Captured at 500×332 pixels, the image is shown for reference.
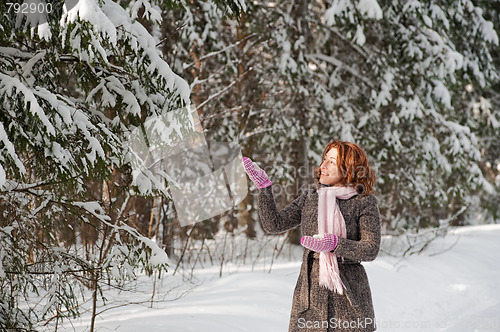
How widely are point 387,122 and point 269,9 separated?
135 inches

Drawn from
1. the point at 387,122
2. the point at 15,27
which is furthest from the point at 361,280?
the point at 387,122

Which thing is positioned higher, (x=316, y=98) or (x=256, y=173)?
(x=316, y=98)

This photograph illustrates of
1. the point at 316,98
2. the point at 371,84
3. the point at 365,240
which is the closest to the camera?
the point at 365,240

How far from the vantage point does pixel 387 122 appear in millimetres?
10234

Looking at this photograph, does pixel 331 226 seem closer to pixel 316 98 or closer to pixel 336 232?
pixel 336 232

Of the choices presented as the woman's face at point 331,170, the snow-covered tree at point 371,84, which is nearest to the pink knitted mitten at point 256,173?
the woman's face at point 331,170

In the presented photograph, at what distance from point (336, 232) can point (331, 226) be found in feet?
0.15

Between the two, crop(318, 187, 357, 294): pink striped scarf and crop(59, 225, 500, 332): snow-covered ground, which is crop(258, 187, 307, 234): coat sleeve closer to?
crop(318, 187, 357, 294): pink striped scarf

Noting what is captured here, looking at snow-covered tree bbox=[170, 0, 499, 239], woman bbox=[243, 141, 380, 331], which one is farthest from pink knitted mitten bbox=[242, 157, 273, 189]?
snow-covered tree bbox=[170, 0, 499, 239]

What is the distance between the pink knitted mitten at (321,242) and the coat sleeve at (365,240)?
44mm

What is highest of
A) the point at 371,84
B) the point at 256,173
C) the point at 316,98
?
the point at 371,84

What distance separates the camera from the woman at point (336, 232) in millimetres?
2904

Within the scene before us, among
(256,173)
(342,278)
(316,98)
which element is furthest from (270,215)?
(316,98)

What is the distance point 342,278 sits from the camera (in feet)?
9.68
